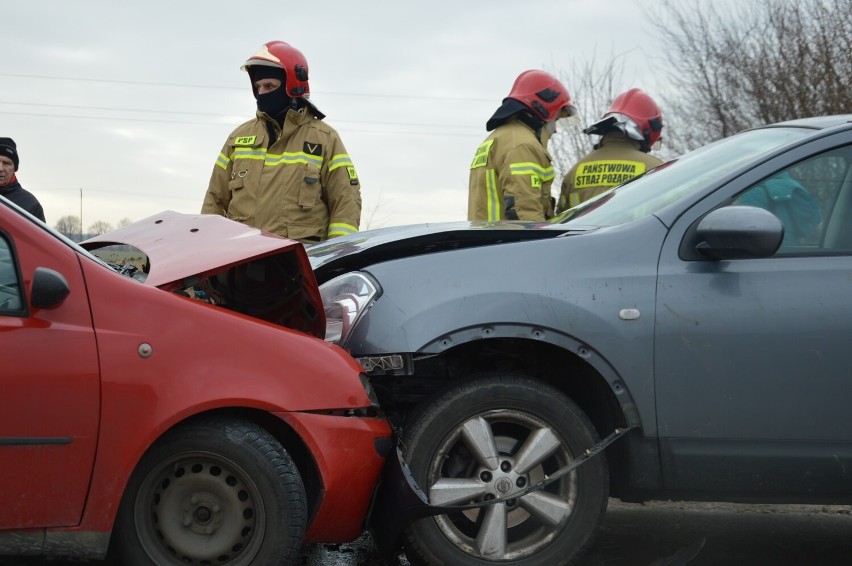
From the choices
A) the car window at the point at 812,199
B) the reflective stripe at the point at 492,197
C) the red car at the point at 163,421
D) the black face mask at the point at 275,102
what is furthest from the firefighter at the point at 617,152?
the red car at the point at 163,421

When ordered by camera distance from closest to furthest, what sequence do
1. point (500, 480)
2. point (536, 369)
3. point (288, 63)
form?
point (500, 480)
point (536, 369)
point (288, 63)

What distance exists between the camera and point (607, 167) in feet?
24.1

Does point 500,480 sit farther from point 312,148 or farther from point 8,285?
point 312,148

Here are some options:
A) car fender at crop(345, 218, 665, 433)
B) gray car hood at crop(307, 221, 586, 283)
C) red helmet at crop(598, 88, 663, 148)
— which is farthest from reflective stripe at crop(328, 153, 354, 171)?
car fender at crop(345, 218, 665, 433)

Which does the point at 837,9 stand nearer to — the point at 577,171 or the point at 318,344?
the point at 577,171

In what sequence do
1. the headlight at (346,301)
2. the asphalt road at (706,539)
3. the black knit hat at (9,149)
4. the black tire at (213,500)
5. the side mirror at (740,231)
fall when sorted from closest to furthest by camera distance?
the black tire at (213,500) → the side mirror at (740,231) → the headlight at (346,301) → the asphalt road at (706,539) → the black knit hat at (9,149)

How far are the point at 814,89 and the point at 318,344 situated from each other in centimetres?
1201

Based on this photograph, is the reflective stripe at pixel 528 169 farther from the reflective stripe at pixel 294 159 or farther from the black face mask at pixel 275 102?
the black face mask at pixel 275 102

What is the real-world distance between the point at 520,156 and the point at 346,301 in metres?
3.09

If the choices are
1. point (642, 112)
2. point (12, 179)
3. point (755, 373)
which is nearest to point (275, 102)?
point (12, 179)

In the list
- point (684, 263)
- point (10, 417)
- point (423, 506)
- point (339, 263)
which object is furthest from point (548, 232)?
point (10, 417)

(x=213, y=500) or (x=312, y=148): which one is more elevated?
(x=312, y=148)

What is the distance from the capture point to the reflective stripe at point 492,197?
6.98 meters

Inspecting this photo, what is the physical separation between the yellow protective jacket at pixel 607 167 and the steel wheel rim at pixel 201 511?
4.45 m
